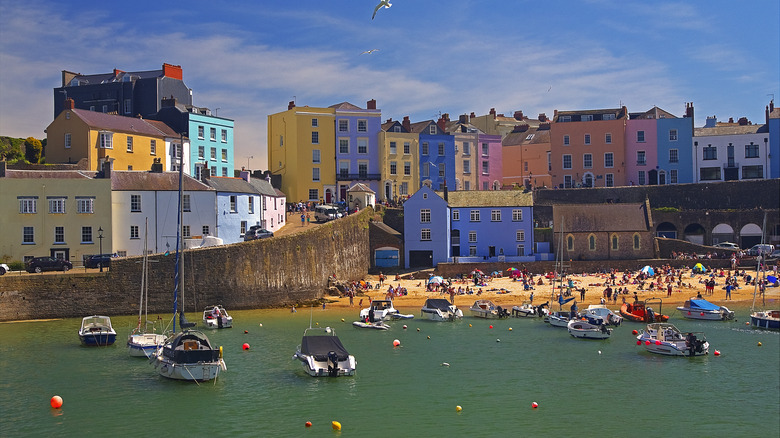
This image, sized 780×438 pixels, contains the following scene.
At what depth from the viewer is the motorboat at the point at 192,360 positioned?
111 ft

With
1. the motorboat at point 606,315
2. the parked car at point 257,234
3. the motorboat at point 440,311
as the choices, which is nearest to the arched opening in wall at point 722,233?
the motorboat at point 606,315

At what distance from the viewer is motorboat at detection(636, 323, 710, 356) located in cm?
3903

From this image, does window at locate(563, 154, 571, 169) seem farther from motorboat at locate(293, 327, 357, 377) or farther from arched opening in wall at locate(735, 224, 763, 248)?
motorboat at locate(293, 327, 357, 377)

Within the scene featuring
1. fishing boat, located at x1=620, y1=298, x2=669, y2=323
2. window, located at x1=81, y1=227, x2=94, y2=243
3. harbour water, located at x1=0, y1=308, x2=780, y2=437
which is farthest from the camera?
window, located at x1=81, y1=227, x2=94, y2=243

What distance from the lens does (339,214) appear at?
225 feet

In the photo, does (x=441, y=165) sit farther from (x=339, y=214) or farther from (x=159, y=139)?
(x=159, y=139)

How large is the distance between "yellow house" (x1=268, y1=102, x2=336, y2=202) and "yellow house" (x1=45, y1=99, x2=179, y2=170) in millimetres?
14919

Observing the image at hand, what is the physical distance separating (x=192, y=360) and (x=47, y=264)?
70.6ft

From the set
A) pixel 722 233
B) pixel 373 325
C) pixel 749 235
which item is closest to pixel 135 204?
pixel 373 325

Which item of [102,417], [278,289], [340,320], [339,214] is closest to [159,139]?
[339,214]

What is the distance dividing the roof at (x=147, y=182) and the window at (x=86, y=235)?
3266mm

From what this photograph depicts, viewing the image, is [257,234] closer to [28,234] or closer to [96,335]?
[28,234]

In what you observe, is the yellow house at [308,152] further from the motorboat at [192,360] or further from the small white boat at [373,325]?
the motorboat at [192,360]

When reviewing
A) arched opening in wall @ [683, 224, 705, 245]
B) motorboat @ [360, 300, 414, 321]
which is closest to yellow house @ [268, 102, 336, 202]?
motorboat @ [360, 300, 414, 321]
